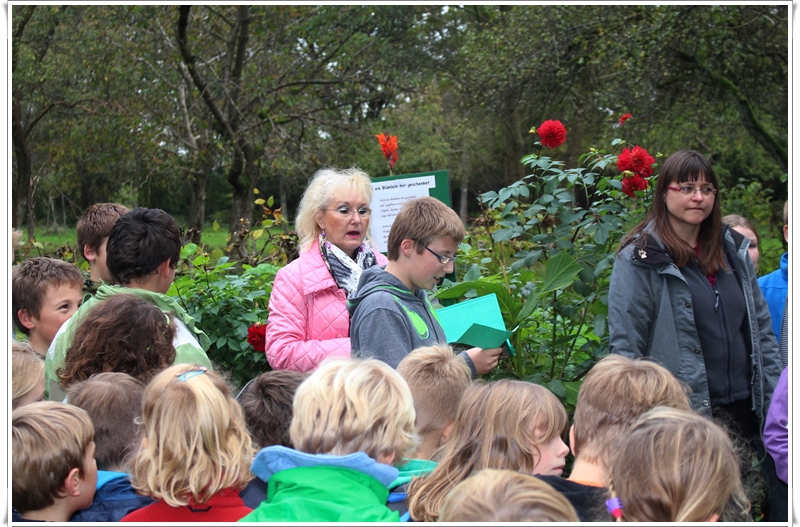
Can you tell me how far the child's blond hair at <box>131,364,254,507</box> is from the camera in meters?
1.93

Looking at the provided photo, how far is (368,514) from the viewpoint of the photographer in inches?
69.2

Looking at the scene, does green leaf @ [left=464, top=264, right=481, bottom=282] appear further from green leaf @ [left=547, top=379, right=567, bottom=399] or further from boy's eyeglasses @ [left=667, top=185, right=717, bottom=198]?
boy's eyeglasses @ [left=667, top=185, right=717, bottom=198]

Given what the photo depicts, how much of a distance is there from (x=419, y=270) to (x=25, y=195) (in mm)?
10802

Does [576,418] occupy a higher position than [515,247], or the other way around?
[515,247]

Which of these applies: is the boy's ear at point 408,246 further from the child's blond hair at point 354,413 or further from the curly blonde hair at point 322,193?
the child's blond hair at point 354,413

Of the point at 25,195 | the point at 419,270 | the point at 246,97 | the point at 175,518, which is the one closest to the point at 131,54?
the point at 246,97

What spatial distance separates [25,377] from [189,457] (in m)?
0.97

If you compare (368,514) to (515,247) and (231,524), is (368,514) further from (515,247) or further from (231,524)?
(515,247)

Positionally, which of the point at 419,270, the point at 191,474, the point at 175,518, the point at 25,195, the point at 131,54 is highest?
the point at 131,54

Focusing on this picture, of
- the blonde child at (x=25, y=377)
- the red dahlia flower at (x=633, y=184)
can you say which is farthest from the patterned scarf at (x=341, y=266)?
the red dahlia flower at (x=633, y=184)

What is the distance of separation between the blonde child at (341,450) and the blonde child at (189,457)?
0.43ft

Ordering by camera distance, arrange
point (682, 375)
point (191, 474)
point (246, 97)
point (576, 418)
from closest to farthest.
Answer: point (191, 474) → point (576, 418) → point (682, 375) → point (246, 97)

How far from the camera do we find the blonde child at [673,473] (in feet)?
5.50

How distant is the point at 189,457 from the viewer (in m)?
1.93
